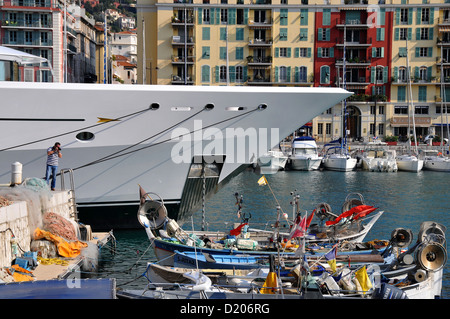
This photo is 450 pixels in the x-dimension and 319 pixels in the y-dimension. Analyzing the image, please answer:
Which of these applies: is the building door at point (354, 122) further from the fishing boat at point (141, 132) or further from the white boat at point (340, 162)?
the fishing boat at point (141, 132)

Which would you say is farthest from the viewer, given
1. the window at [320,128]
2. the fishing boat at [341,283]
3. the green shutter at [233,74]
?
the window at [320,128]

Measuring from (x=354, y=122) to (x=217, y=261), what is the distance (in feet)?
195

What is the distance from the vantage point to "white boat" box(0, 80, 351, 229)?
19500 mm

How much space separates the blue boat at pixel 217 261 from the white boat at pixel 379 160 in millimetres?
41899

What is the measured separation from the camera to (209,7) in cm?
6794

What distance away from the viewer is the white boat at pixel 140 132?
64.0ft

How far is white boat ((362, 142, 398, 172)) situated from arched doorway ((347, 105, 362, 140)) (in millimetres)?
11346

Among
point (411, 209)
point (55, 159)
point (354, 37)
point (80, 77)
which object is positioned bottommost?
point (411, 209)

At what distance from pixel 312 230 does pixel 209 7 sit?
51390 millimetres

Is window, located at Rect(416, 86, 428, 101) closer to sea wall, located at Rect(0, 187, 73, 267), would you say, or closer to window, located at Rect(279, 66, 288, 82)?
window, located at Rect(279, 66, 288, 82)

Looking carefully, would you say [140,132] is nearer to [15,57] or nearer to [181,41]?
[15,57]

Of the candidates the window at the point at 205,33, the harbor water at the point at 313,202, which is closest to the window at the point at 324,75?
the window at the point at 205,33
